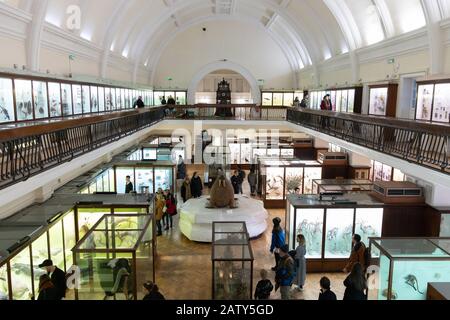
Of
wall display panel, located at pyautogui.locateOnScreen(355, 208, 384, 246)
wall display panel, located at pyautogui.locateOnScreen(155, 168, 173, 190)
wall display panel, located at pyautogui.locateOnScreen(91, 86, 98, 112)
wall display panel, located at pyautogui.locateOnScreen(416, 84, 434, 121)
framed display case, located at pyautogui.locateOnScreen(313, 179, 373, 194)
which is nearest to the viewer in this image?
wall display panel, located at pyautogui.locateOnScreen(355, 208, 384, 246)

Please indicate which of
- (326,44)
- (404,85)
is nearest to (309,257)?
(404,85)

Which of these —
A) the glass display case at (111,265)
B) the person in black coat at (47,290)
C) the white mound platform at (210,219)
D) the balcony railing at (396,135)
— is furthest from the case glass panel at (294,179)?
the person in black coat at (47,290)

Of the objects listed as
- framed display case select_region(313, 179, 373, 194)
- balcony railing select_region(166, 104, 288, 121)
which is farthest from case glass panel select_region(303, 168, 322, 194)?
balcony railing select_region(166, 104, 288, 121)

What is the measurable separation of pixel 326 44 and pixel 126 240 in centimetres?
2137

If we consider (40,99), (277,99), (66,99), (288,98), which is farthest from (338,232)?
(277,99)

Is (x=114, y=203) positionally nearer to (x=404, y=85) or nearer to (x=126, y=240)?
(x=126, y=240)

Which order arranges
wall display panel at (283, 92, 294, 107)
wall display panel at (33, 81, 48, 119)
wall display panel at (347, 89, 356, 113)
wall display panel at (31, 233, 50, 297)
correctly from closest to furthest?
1. wall display panel at (31, 233, 50, 297)
2. wall display panel at (33, 81, 48, 119)
3. wall display panel at (347, 89, 356, 113)
4. wall display panel at (283, 92, 294, 107)

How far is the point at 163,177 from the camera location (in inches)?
662

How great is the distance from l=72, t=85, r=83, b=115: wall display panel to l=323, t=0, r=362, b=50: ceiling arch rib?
1289 cm

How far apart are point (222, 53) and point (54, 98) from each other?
24.0 metres

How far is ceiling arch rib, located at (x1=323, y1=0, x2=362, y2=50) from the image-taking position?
723 inches

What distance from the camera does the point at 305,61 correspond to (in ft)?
101

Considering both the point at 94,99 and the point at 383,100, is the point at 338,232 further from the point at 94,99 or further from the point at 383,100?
the point at 94,99

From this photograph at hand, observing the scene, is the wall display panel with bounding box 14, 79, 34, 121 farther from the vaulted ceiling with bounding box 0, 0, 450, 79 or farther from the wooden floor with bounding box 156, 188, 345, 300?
the wooden floor with bounding box 156, 188, 345, 300
